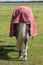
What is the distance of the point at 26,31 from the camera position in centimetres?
779

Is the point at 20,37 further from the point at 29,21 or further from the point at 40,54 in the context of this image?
the point at 40,54

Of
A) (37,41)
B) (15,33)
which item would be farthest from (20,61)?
(37,41)

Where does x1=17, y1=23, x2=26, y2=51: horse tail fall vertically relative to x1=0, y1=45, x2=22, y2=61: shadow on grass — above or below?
above

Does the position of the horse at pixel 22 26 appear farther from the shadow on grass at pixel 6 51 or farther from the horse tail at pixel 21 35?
the shadow on grass at pixel 6 51

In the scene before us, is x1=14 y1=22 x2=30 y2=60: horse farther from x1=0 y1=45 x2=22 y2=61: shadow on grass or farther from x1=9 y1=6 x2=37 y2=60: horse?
x1=0 y1=45 x2=22 y2=61: shadow on grass

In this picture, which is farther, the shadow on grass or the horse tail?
the shadow on grass

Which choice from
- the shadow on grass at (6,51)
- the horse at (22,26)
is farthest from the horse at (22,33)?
the shadow on grass at (6,51)

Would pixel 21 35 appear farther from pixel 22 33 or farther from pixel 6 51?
pixel 6 51

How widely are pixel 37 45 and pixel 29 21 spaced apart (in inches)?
94.7

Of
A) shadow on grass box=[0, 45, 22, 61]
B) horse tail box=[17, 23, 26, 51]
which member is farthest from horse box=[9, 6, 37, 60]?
shadow on grass box=[0, 45, 22, 61]

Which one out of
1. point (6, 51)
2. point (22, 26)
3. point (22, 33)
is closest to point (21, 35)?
point (22, 33)

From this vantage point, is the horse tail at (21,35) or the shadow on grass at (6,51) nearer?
the horse tail at (21,35)

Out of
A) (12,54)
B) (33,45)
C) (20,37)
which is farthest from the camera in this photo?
(33,45)

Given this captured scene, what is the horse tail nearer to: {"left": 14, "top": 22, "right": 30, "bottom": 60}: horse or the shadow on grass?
{"left": 14, "top": 22, "right": 30, "bottom": 60}: horse
